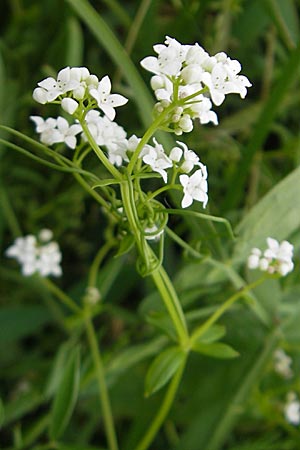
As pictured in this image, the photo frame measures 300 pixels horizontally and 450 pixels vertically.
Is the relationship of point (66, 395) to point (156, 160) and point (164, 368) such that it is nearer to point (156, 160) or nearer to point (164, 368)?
point (164, 368)

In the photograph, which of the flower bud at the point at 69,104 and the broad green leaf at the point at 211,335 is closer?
the flower bud at the point at 69,104

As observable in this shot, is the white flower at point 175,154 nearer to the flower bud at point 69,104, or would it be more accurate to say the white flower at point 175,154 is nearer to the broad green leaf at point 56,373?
the flower bud at point 69,104

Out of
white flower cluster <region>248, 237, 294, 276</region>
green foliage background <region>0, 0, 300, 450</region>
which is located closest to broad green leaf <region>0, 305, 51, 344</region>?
green foliage background <region>0, 0, 300, 450</region>

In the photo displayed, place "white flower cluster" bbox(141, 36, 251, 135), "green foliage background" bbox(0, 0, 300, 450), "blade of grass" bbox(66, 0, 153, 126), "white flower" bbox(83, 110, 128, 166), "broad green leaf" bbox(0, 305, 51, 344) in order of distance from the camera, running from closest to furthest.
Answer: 1. "white flower cluster" bbox(141, 36, 251, 135)
2. "white flower" bbox(83, 110, 128, 166)
3. "blade of grass" bbox(66, 0, 153, 126)
4. "green foliage background" bbox(0, 0, 300, 450)
5. "broad green leaf" bbox(0, 305, 51, 344)

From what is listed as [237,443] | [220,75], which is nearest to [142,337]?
[237,443]

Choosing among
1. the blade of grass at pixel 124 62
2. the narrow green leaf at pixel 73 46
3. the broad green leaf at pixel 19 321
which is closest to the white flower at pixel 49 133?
the blade of grass at pixel 124 62

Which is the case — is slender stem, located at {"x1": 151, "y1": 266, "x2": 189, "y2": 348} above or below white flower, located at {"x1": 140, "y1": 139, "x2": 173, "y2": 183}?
below

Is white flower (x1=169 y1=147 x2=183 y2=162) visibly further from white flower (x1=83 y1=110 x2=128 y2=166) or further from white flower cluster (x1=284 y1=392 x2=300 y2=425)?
white flower cluster (x1=284 y1=392 x2=300 y2=425)
